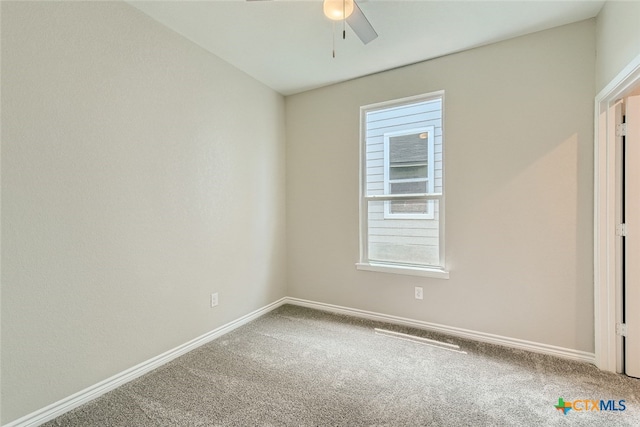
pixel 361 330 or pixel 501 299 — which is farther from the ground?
pixel 501 299

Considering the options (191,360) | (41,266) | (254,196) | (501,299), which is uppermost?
(254,196)

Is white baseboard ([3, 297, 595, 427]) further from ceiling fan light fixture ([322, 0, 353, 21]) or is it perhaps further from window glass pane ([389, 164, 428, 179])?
ceiling fan light fixture ([322, 0, 353, 21])

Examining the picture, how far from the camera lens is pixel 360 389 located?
70.9 inches

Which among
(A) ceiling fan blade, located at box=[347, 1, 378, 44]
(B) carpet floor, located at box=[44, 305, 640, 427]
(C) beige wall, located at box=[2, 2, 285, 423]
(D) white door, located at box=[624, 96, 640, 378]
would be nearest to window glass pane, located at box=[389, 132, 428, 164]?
(A) ceiling fan blade, located at box=[347, 1, 378, 44]

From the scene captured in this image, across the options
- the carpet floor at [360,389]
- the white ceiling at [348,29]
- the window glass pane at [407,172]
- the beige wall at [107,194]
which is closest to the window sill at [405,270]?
the carpet floor at [360,389]

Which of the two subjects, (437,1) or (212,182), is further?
(212,182)

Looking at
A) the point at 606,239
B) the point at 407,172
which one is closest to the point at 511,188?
the point at 606,239

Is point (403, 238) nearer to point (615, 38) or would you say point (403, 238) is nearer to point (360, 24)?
point (360, 24)

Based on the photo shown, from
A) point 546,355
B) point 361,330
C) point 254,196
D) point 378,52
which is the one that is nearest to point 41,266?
point 254,196

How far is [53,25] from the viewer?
1.58m

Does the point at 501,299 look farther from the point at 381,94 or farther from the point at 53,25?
the point at 53,25

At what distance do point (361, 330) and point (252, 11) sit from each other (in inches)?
110

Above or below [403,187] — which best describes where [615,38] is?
above

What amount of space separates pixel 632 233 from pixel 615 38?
4.17 ft
